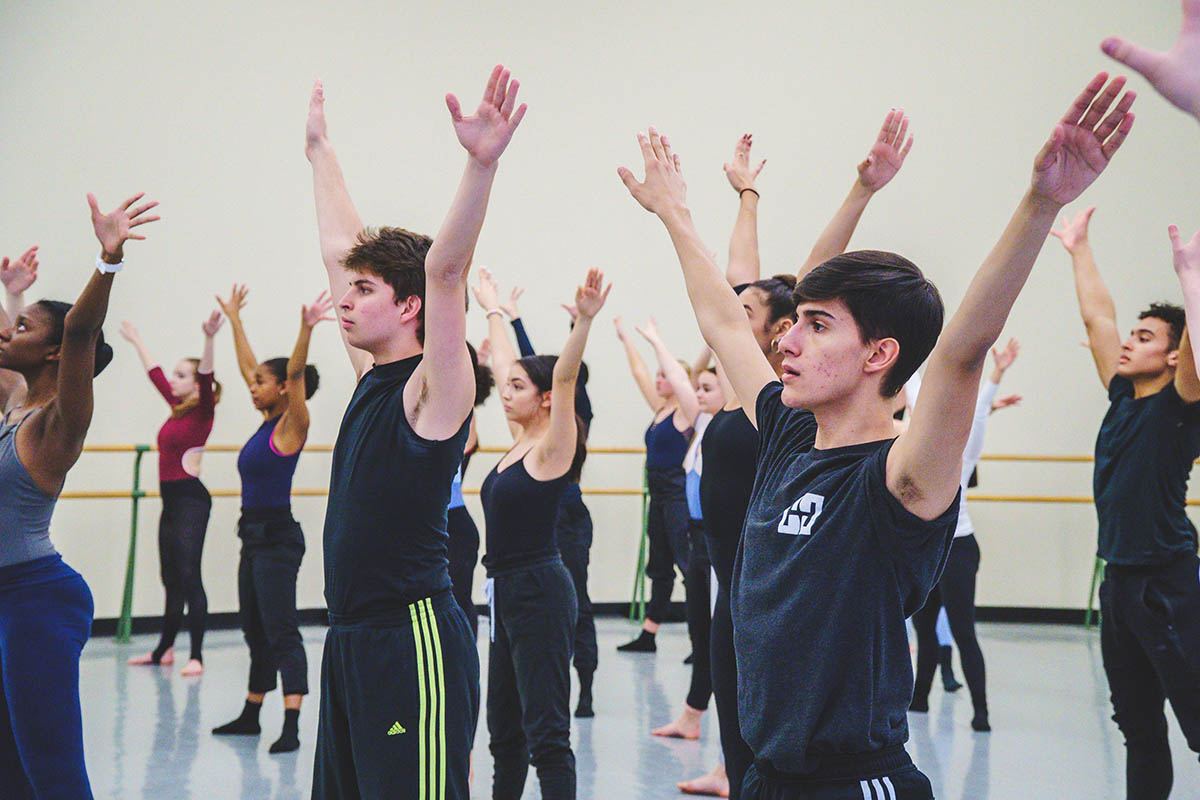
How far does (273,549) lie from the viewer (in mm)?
4469

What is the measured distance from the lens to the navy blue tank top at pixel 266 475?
14.9 ft

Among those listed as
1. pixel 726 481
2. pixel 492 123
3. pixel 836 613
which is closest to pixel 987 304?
pixel 836 613

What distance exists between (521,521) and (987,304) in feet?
6.95

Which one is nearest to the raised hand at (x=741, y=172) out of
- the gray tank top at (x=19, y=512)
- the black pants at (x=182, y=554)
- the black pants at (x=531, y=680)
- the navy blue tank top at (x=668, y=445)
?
the black pants at (x=531, y=680)

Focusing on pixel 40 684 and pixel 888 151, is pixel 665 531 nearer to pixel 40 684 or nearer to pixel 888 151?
pixel 888 151

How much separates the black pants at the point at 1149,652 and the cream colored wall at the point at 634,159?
16.5 ft

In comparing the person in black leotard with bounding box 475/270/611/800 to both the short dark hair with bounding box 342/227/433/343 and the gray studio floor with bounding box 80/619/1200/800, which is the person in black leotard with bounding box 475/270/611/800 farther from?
the short dark hair with bounding box 342/227/433/343

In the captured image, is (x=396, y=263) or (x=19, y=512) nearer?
(x=396, y=263)

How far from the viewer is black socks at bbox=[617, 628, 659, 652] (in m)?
6.59

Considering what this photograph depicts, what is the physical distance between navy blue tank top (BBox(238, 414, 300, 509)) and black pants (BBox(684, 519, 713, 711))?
1.72 m

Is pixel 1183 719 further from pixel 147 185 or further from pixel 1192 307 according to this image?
pixel 147 185

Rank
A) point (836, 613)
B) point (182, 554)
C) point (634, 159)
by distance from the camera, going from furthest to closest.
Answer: point (634, 159) < point (182, 554) < point (836, 613)

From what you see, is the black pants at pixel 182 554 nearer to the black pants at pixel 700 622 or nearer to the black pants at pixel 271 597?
the black pants at pixel 271 597

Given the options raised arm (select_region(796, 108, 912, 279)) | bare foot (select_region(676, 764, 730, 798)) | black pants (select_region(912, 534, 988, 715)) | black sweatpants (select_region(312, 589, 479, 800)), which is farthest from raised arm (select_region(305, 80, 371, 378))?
black pants (select_region(912, 534, 988, 715))
